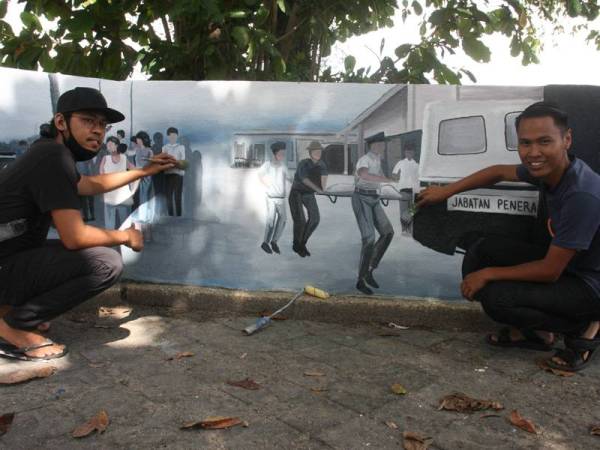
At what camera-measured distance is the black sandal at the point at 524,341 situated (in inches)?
127

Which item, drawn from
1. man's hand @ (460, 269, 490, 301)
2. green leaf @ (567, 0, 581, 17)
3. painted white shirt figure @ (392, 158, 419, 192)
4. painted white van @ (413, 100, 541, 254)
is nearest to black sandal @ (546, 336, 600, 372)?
man's hand @ (460, 269, 490, 301)

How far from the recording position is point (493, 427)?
227cm

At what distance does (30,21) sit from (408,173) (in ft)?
10.6

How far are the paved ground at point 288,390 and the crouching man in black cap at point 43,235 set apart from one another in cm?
27

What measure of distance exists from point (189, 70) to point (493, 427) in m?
3.61

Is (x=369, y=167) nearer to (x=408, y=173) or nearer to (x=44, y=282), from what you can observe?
(x=408, y=173)

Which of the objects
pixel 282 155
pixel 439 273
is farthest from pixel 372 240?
pixel 282 155

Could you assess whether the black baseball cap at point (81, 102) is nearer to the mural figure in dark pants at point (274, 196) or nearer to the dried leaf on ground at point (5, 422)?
the mural figure in dark pants at point (274, 196)

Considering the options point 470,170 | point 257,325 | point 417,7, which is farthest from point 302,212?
point 417,7

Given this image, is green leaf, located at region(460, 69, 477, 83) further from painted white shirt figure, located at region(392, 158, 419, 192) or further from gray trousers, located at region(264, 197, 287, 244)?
gray trousers, located at region(264, 197, 287, 244)

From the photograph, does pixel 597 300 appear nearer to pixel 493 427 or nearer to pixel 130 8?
pixel 493 427

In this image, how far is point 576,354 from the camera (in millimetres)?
2936

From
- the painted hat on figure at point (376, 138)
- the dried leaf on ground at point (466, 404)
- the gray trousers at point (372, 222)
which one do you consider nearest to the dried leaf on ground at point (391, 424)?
the dried leaf on ground at point (466, 404)

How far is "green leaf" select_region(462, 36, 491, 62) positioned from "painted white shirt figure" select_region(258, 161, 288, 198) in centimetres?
204
